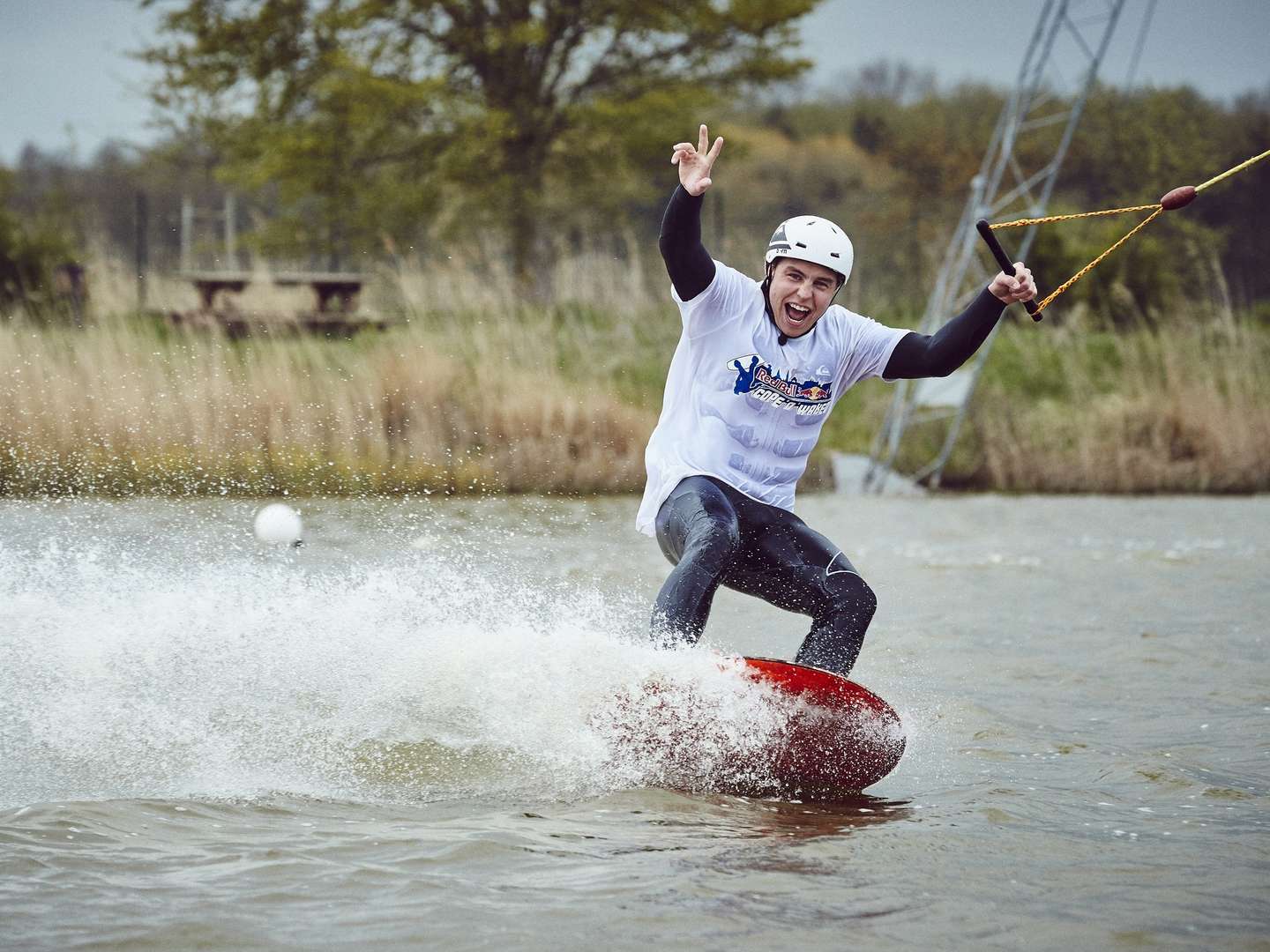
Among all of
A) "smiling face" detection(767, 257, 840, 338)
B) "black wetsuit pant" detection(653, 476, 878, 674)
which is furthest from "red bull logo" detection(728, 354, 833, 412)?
"black wetsuit pant" detection(653, 476, 878, 674)

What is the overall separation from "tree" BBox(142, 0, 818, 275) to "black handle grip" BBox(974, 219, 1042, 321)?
20.2 metres

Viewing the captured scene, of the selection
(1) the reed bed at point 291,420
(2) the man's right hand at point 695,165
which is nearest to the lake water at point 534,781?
(2) the man's right hand at point 695,165

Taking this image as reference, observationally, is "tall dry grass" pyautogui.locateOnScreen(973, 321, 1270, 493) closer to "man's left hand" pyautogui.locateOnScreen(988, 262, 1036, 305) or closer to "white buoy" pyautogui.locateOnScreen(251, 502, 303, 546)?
"white buoy" pyautogui.locateOnScreen(251, 502, 303, 546)

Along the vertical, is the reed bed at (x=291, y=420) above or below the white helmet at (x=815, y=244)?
below

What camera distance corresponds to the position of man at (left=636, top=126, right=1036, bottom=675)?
520 cm

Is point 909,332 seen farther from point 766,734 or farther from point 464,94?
point 464,94

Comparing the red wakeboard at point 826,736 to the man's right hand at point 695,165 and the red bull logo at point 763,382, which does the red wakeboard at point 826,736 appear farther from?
the man's right hand at point 695,165

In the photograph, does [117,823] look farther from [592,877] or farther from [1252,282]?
[1252,282]

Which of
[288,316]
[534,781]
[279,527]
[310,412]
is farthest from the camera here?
[288,316]

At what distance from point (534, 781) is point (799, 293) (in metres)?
1.87

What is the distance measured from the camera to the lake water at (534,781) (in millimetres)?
3738

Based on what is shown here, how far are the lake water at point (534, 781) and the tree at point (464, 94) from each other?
17538 mm

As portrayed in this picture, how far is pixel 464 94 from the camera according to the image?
1032 inches

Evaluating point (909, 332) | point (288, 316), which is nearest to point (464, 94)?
point (288, 316)
